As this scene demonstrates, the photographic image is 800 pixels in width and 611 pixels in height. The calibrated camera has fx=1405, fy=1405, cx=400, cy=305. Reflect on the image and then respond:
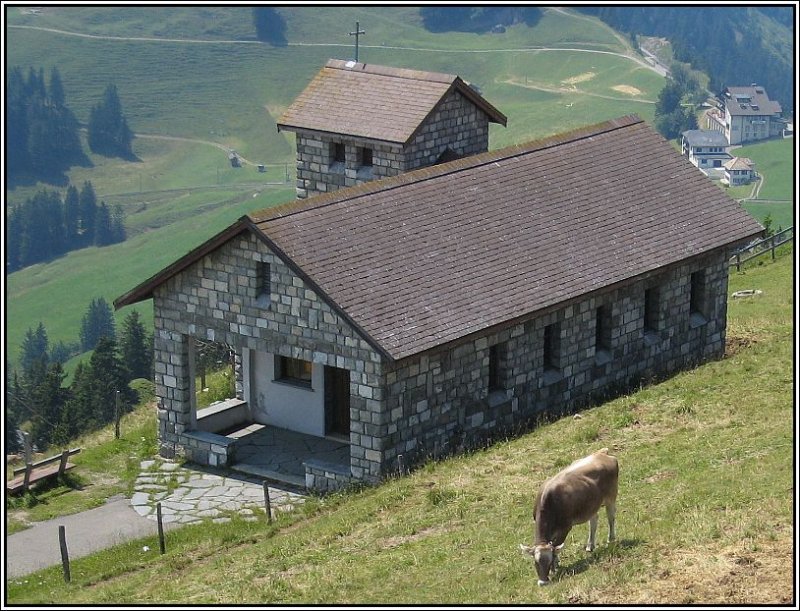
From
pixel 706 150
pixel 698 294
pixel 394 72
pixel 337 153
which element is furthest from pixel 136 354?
pixel 706 150

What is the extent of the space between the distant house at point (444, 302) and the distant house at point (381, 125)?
273cm

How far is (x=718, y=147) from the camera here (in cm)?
18238

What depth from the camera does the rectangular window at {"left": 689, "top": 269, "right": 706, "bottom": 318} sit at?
34875 millimetres

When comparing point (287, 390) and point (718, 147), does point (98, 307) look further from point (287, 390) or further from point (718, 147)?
point (287, 390)

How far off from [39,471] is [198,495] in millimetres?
3679

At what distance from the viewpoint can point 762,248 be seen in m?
55.7

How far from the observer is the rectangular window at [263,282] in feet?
90.9

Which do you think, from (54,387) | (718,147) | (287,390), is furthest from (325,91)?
(718,147)

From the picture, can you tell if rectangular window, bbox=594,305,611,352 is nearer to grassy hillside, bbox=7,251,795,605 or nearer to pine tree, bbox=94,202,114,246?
grassy hillside, bbox=7,251,795,605

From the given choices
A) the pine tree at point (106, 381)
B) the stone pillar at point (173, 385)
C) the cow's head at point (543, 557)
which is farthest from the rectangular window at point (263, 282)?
the pine tree at point (106, 381)

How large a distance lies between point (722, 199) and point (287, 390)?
42.5 ft

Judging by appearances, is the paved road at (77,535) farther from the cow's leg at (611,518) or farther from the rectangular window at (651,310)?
the rectangular window at (651,310)

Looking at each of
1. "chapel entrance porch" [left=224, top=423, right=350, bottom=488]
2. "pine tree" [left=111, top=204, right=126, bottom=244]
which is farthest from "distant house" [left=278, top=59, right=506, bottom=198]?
"pine tree" [left=111, top=204, right=126, bottom=244]

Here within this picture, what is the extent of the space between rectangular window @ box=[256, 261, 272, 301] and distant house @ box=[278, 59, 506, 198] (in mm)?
8581
